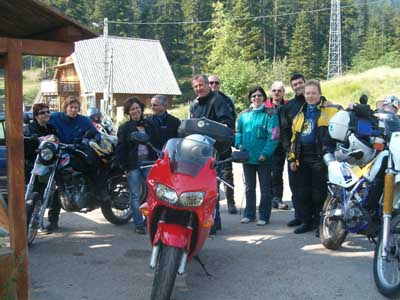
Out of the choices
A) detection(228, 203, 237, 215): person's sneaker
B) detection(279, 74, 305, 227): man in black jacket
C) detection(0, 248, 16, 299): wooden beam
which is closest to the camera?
detection(0, 248, 16, 299): wooden beam

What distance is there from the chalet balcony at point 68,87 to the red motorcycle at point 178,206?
45.9m

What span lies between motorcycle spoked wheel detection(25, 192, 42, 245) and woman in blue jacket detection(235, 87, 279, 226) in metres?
2.73

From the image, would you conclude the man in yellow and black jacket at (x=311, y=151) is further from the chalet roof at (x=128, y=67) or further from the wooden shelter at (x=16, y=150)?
the chalet roof at (x=128, y=67)

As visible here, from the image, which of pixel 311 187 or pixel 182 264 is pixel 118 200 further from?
pixel 182 264

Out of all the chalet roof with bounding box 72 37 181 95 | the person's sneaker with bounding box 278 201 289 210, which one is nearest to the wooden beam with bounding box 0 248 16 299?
the person's sneaker with bounding box 278 201 289 210

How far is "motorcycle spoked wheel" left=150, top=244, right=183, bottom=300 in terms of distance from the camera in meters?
4.07

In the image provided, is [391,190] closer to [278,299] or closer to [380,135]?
[380,135]

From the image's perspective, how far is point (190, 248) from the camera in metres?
4.46

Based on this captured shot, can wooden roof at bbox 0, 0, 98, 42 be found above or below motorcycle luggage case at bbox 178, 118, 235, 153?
above

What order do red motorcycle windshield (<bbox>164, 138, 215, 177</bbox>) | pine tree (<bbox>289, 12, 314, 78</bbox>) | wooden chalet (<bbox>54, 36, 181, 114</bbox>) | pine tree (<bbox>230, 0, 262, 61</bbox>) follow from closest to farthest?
red motorcycle windshield (<bbox>164, 138, 215, 177</bbox>)
wooden chalet (<bbox>54, 36, 181, 114</bbox>)
pine tree (<bbox>230, 0, 262, 61</bbox>)
pine tree (<bbox>289, 12, 314, 78</bbox>)

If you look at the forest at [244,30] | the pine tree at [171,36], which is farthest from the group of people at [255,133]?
the pine tree at [171,36]

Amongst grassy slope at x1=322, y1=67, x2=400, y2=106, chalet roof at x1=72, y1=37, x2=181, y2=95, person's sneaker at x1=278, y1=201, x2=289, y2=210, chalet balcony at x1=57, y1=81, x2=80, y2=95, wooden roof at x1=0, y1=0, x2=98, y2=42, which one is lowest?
person's sneaker at x1=278, y1=201, x2=289, y2=210

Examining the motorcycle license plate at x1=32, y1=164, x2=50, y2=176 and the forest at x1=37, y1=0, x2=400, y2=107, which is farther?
the forest at x1=37, y1=0, x2=400, y2=107

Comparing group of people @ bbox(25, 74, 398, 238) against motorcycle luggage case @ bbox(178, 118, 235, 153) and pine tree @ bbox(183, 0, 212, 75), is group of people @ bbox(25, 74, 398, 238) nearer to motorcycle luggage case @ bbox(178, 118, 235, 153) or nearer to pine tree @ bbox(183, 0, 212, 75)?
motorcycle luggage case @ bbox(178, 118, 235, 153)
